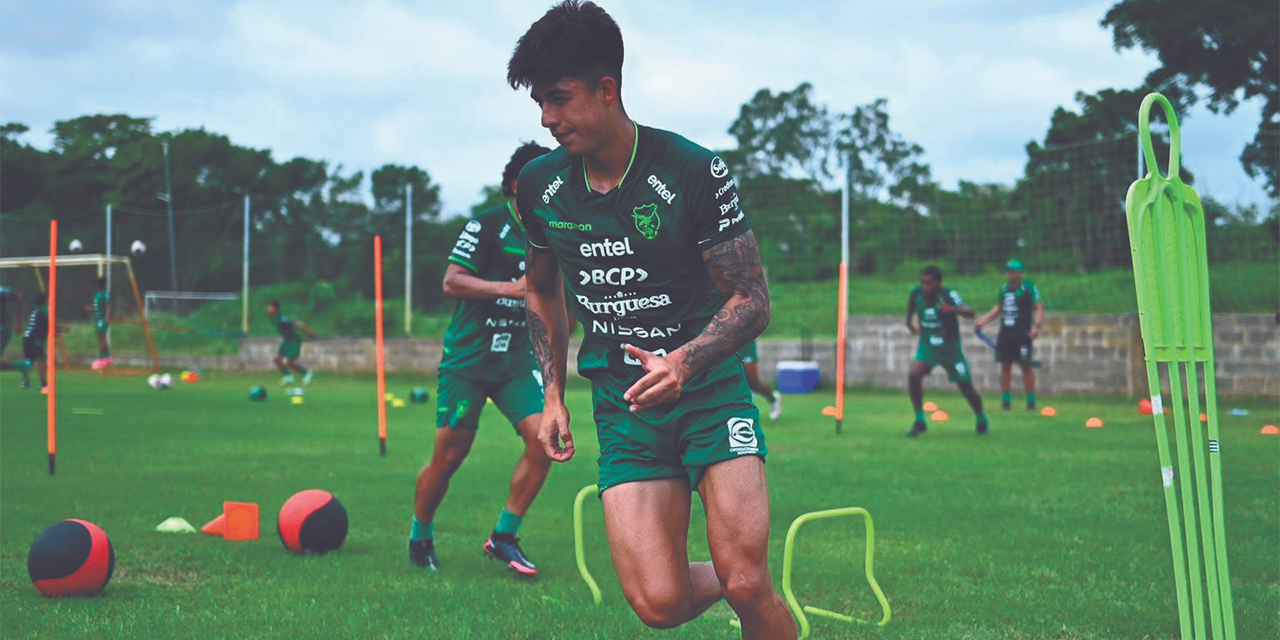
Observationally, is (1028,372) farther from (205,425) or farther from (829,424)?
(205,425)

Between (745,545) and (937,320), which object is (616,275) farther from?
(937,320)

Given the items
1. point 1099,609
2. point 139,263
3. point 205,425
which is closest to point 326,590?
point 1099,609

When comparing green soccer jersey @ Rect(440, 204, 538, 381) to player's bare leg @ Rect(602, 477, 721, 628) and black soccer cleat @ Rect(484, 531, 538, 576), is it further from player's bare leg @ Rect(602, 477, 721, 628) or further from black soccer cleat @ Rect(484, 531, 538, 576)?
player's bare leg @ Rect(602, 477, 721, 628)

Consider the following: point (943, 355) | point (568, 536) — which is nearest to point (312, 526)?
point (568, 536)

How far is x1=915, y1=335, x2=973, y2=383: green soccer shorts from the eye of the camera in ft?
49.5

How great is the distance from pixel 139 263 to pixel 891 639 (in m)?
30.3

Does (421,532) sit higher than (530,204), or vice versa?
(530,204)

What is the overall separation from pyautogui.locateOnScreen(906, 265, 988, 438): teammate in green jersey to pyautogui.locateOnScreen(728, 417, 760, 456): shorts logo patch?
11269 mm

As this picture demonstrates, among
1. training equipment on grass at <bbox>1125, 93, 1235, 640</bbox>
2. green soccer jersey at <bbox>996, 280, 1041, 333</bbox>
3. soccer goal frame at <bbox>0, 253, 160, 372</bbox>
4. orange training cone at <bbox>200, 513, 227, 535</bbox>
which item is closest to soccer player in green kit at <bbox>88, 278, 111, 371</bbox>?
soccer goal frame at <bbox>0, 253, 160, 372</bbox>

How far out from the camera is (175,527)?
7902mm

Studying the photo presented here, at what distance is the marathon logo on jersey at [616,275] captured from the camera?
399 centimetres

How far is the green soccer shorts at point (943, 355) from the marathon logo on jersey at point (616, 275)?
11.7 meters

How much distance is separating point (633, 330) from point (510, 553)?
10.3ft

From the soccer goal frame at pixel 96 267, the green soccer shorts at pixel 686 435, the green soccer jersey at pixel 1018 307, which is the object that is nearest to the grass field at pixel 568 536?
the green soccer shorts at pixel 686 435
